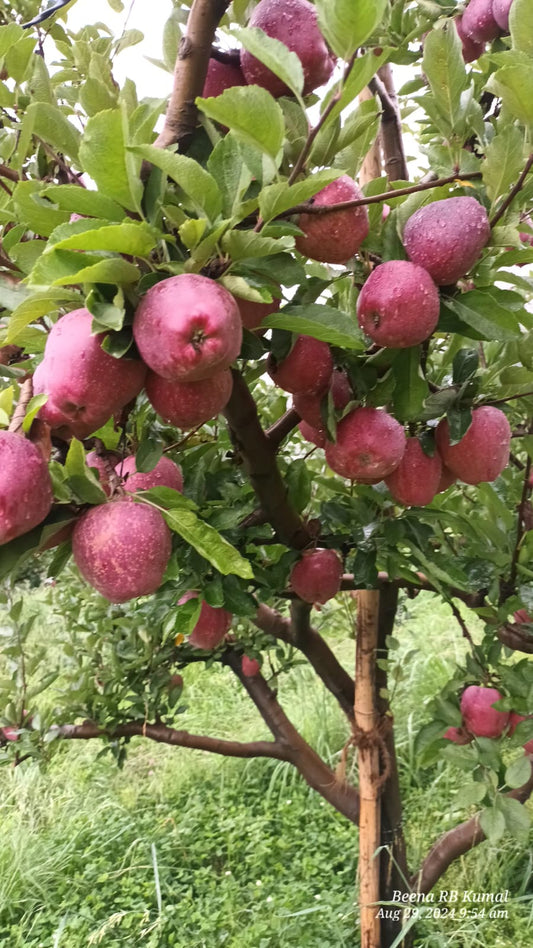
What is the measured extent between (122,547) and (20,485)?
0.09 m

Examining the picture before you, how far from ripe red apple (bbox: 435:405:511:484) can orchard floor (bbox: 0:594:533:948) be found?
2.71 feet

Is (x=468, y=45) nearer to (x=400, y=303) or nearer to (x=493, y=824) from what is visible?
(x=400, y=303)

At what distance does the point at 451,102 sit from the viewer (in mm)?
560

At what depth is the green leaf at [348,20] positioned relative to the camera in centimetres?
39

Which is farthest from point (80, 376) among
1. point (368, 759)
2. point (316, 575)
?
point (368, 759)

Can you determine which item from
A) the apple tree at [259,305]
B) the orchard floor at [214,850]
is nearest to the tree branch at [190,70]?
the apple tree at [259,305]

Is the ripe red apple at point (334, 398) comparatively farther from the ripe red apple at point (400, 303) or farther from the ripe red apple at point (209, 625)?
the ripe red apple at point (209, 625)

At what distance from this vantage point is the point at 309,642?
1.19 m

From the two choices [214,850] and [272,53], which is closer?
[272,53]

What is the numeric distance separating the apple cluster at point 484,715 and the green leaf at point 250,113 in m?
0.88

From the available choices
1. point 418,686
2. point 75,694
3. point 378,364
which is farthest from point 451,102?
point 418,686

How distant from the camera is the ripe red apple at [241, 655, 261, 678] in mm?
1610

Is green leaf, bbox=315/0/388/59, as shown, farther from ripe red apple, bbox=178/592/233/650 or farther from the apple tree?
ripe red apple, bbox=178/592/233/650
